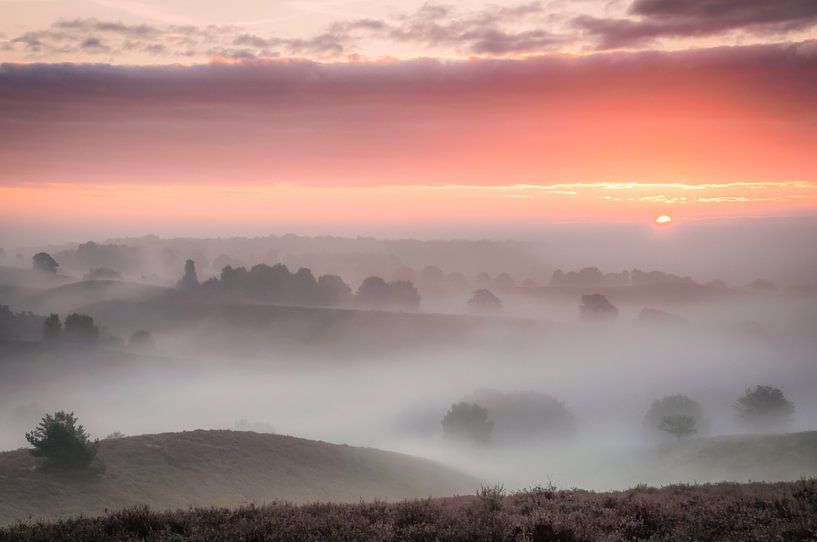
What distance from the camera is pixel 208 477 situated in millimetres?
43594

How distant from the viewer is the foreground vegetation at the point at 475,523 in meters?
10.5

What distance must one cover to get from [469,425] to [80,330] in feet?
362

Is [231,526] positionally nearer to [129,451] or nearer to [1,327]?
[129,451]

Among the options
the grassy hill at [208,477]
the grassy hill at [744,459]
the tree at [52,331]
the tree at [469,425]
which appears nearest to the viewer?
the grassy hill at [208,477]

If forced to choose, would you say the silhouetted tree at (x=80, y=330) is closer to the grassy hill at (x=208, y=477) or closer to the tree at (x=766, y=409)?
the grassy hill at (x=208, y=477)

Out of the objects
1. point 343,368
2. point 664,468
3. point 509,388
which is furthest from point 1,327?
point 664,468

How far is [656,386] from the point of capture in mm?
163375

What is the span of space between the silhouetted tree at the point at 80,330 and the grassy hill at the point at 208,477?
12175 cm

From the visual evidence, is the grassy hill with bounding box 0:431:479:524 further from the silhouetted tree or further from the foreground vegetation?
the silhouetted tree

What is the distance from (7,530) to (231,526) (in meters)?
4.42

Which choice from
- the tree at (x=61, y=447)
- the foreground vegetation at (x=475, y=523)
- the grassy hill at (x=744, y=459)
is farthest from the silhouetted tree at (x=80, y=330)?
the foreground vegetation at (x=475, y=523)

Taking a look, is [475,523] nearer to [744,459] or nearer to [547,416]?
[744,459]

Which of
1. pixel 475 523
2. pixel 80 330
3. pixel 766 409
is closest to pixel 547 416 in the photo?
pixel 766 409

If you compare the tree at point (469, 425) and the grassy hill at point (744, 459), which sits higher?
the tree at point (469, 425)
